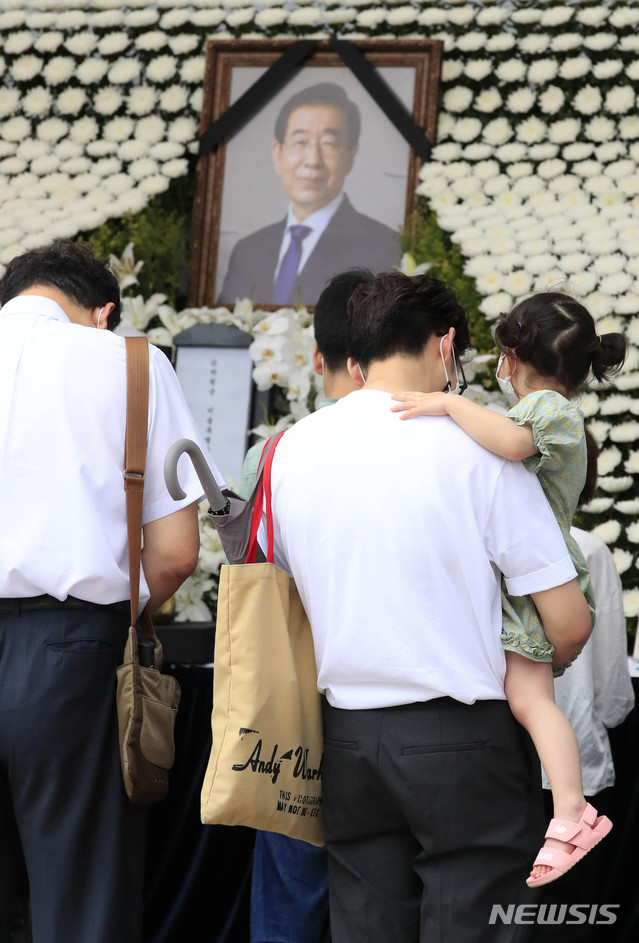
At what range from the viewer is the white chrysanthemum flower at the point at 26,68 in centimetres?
482

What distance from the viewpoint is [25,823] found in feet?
5.60

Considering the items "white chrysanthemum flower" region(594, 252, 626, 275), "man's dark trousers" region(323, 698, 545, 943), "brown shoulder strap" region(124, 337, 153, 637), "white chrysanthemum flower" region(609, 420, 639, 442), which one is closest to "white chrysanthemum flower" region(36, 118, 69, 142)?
"white chrysanthemum flower" region(594, 252, 626, 275)

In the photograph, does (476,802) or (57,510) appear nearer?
(476,802)

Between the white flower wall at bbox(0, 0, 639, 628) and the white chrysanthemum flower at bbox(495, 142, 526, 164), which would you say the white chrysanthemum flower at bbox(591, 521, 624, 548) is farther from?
the white chrysanthemum flower at bbox(495, 142, 526, 164)

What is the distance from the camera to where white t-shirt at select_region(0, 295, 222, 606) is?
1735mm

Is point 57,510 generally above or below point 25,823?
above

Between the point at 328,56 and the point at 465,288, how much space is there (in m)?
1.36

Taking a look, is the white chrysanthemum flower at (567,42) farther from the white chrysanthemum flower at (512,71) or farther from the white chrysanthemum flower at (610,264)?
the white chrysanthemum flower at (610,264)

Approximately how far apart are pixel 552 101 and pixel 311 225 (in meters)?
1.11

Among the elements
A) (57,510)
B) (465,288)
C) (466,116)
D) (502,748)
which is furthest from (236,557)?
(466,116)

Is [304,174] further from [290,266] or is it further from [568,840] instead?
[568,840]

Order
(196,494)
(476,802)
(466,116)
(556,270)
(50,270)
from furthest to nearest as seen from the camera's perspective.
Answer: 1. (466,116)
2. (556,270)
3. (50,270)
4. (196,494)
5. (476,802)

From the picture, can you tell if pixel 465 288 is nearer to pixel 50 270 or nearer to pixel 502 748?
pixel 50 270

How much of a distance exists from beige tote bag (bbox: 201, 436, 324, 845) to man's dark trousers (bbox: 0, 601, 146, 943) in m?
0.22
